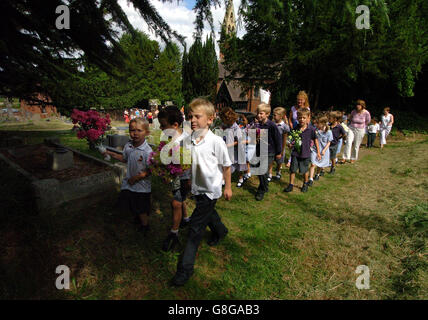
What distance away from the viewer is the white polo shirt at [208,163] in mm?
2748

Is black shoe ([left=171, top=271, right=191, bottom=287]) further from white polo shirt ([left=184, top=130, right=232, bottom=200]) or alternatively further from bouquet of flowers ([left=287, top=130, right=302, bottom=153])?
bouquet of flowers ([left=287, top=130, right=302, bottom=153])

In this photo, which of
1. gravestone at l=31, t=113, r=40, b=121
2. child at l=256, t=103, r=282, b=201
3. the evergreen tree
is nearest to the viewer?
child at l=256, t=103, r=282, b=201

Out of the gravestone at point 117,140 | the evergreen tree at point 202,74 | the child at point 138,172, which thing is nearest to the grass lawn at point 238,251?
the child at point 138,172

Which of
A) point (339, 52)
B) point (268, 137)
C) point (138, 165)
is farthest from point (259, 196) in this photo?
point (339, 52)

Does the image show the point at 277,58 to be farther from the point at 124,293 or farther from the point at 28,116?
the point at 28,116

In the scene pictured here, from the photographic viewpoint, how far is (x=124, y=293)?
2.54 meters

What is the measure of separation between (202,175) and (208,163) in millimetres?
165

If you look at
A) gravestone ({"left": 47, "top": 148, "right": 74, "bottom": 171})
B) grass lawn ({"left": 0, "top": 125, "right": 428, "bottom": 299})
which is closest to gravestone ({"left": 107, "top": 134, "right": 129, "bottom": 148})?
gravestone ({"left": 47, "top": 148, "right": 74, "bottom": 171})

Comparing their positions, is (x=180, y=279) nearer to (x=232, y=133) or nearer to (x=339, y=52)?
(x=232, y=133)

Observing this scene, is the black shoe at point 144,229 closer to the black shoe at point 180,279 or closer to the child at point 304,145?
the black shoe at point 180,279

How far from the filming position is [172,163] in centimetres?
301

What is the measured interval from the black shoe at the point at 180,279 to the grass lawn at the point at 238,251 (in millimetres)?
75

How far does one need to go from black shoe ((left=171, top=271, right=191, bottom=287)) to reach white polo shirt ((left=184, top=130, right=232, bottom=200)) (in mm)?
957

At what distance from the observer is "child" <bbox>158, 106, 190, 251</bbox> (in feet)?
10.5
